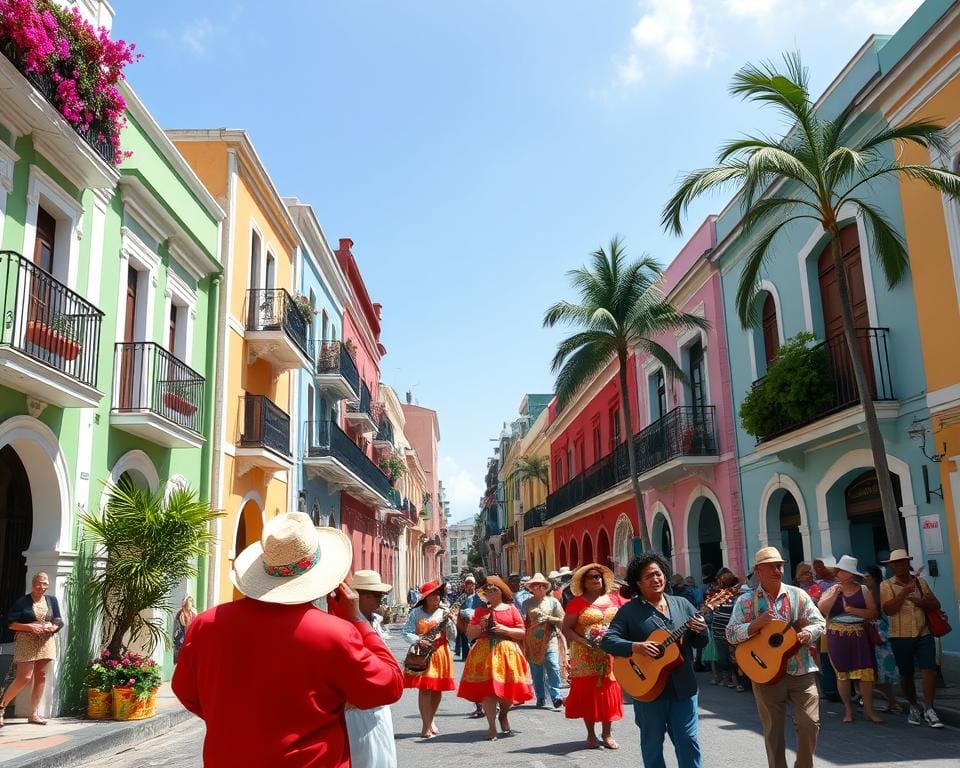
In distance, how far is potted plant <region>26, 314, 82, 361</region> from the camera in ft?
33.7

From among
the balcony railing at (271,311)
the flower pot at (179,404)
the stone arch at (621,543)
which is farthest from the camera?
the stone arch at (621,543)

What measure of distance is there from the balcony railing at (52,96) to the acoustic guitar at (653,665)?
29.0 feet

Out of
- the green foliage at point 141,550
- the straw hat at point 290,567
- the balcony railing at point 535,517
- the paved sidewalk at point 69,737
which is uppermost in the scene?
the balcony railing at point 535,517

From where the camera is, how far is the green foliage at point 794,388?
1438cm

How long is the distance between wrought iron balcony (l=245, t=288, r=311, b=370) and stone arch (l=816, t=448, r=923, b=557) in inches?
423

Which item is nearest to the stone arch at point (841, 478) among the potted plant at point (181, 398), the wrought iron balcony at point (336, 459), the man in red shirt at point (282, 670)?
the potted plant at point (181, 398)

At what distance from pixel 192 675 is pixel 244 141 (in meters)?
16.0

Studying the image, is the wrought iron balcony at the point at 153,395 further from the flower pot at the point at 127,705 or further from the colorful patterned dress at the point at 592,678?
the colorful patterned dress at the point at 592,678

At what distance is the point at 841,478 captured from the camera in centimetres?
1478

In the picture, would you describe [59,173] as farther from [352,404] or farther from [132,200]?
[352,404]

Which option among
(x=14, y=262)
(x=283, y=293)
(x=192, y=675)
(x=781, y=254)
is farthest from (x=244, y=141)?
(x=192, y=675)

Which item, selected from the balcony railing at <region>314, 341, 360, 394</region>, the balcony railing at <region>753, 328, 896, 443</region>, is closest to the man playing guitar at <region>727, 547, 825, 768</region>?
the balcony railing at <region>753, 328, 896, 443</region>

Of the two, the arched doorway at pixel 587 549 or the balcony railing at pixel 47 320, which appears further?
the arched doorway at pixel 587 549

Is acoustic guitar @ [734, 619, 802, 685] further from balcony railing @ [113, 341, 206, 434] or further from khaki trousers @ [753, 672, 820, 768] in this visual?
balcony railing @ [113, 341, 206, 434]
